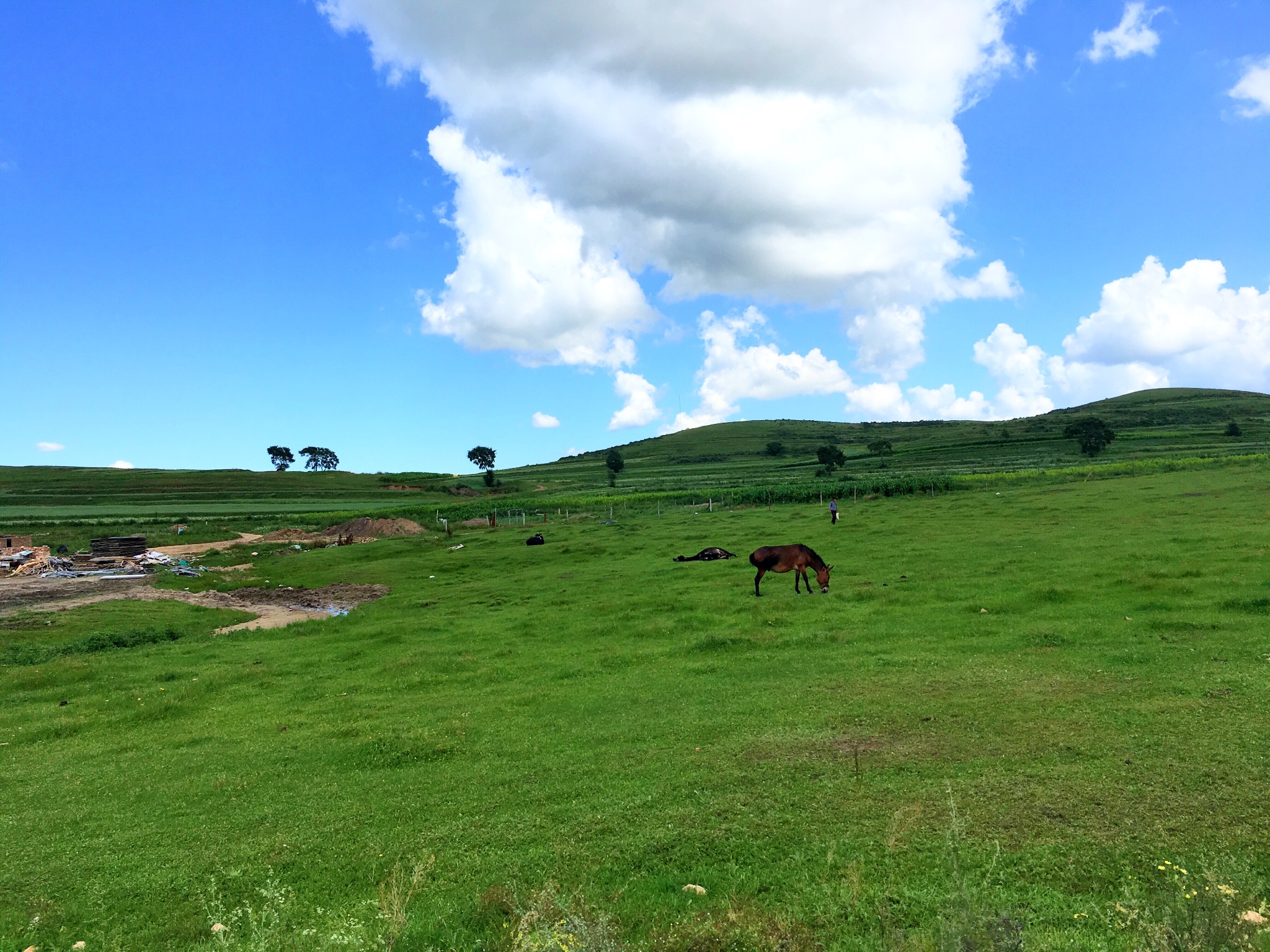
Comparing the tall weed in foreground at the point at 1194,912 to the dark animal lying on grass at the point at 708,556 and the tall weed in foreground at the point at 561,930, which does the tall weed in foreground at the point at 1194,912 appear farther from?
the dark animal lying on grass at the point at 708,556

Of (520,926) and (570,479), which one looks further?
(570,479)

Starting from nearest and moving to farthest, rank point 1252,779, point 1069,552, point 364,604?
point 1252,779, point 1069,552, point 364,604

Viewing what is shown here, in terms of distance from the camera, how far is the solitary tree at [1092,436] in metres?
103

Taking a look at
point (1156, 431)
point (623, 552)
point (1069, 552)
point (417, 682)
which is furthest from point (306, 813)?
point (1156, 431)

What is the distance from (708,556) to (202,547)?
54.7 meters

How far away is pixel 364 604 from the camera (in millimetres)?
32594

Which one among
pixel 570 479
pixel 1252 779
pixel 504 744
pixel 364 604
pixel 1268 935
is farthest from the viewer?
pixel 570 479

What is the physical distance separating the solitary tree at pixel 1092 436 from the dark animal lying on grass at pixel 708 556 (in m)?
93.1

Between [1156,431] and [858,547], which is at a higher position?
[1156,431]

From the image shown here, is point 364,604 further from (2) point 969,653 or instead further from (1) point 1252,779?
(1) point 1252,779

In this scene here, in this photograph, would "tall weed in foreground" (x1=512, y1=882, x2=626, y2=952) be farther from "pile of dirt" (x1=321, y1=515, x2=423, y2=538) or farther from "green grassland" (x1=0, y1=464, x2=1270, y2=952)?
"pile of dirt" (x1=321, y1=515, x2=423, y2=538)

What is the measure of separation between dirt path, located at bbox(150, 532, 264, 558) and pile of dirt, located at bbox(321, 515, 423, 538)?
7.82m

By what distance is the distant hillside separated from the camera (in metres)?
107

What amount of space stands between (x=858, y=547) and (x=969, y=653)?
19.0 meters
